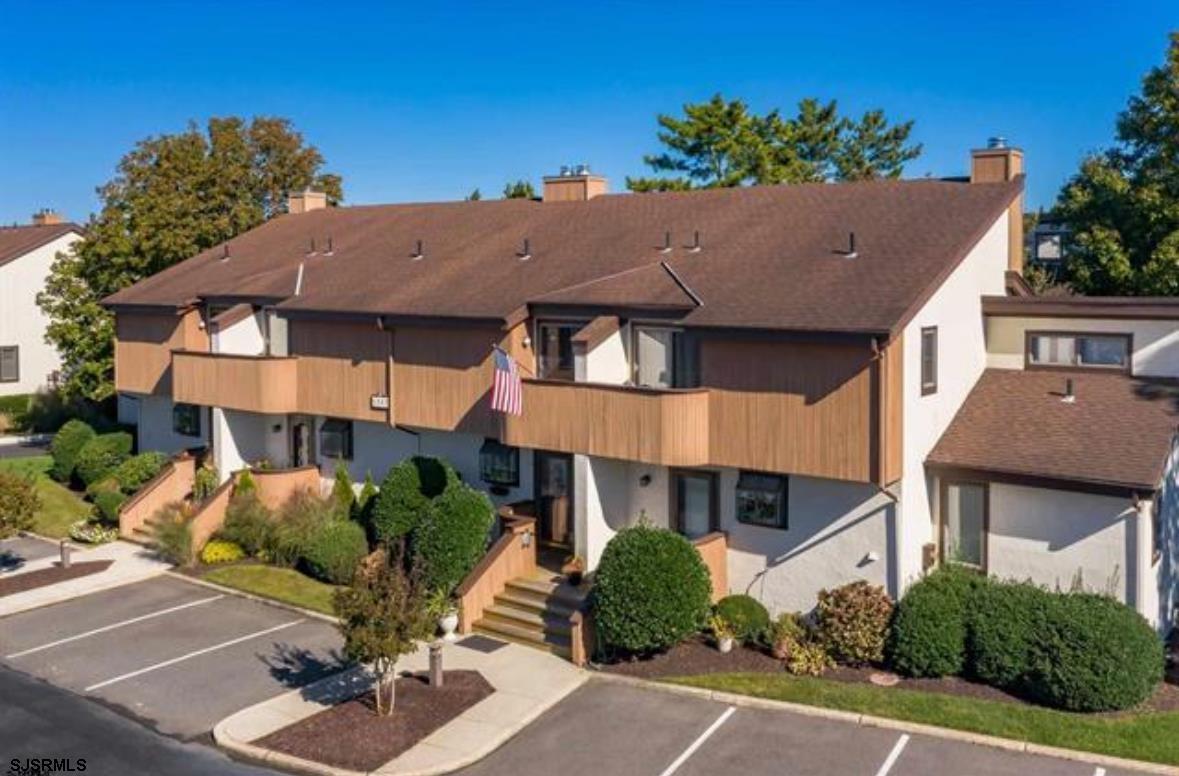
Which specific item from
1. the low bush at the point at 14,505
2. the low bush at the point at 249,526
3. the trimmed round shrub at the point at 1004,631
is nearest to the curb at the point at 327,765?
the trimmed round shrub at the point at 1004,631

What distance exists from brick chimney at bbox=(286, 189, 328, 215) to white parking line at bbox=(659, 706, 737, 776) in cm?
2607

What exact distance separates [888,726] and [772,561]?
4.61 metres

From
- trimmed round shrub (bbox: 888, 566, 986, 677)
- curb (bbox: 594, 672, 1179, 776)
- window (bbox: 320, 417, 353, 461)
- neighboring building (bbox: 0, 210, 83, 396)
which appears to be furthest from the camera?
neighboring building (bbox: 0, 210, 83, 396)

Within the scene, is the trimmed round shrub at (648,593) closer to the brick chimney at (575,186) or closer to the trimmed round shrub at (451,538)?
the trimmed round shrub at (451,538)

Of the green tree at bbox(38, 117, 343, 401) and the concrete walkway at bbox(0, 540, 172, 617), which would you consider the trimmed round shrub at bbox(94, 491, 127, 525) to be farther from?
the green tree at bbox(38, 117, 343, 401)

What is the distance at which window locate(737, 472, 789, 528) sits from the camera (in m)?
21.5

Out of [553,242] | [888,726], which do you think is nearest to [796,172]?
[553,242]

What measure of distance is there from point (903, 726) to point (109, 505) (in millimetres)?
22068

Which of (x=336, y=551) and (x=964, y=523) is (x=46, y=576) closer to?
(x=336, y=551)

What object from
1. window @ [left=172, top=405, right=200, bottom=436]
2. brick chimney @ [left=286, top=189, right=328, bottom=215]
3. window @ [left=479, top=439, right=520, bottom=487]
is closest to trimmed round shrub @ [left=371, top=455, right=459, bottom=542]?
window @ [left=479, top=439, right=520, bottom=487]

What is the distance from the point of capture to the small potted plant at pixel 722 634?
68.0 feet

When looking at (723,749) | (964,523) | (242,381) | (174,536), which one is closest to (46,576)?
(174,536)

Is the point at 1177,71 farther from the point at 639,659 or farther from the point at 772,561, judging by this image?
the point at 639,659

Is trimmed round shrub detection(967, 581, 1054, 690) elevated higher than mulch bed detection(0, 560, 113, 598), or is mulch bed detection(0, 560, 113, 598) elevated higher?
trimmed round shrub detection(967, 581, 1054, 690)
